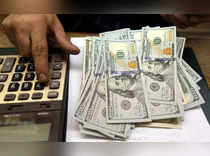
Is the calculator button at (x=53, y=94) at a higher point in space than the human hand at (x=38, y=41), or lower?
lower

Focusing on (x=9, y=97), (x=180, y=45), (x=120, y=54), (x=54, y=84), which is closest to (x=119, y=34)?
(x=120, y=54)

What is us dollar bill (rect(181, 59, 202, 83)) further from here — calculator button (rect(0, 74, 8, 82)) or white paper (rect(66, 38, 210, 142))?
Result: calculator button (rect(0, 74, 8, 82))

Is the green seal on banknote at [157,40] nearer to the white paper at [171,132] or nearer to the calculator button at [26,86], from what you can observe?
the white paper at [171,132]

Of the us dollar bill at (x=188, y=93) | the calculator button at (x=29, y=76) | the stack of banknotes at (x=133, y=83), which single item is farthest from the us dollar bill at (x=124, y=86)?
the calculator button at (x=29, y=76)

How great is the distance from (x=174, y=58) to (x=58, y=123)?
433 millimetres

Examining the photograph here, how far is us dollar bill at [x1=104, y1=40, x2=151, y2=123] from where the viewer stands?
1.92 feet

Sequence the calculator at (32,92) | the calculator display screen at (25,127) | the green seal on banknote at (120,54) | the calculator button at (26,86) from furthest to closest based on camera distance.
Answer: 1. the green seal on banknote at (120,54)
2. the calculator button at (26,86)
3. the calculator at (32,92)
4. the calculator display screen at (25,127)

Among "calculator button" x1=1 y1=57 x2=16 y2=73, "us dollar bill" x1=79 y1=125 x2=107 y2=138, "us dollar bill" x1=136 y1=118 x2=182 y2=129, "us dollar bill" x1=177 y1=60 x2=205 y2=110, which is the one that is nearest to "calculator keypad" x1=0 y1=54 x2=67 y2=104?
"calculator button" x1=1 y1=57 x2=16 y2=73

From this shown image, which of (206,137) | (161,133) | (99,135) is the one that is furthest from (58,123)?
(206,137)

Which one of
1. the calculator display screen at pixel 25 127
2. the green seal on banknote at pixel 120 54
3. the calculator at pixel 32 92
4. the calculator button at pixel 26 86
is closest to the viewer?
the calculator display screen at pixel 25 127

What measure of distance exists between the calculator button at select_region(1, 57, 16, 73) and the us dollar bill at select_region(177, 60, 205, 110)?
0.51m

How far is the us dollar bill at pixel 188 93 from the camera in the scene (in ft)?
1.99

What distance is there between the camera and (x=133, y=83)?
67cm
